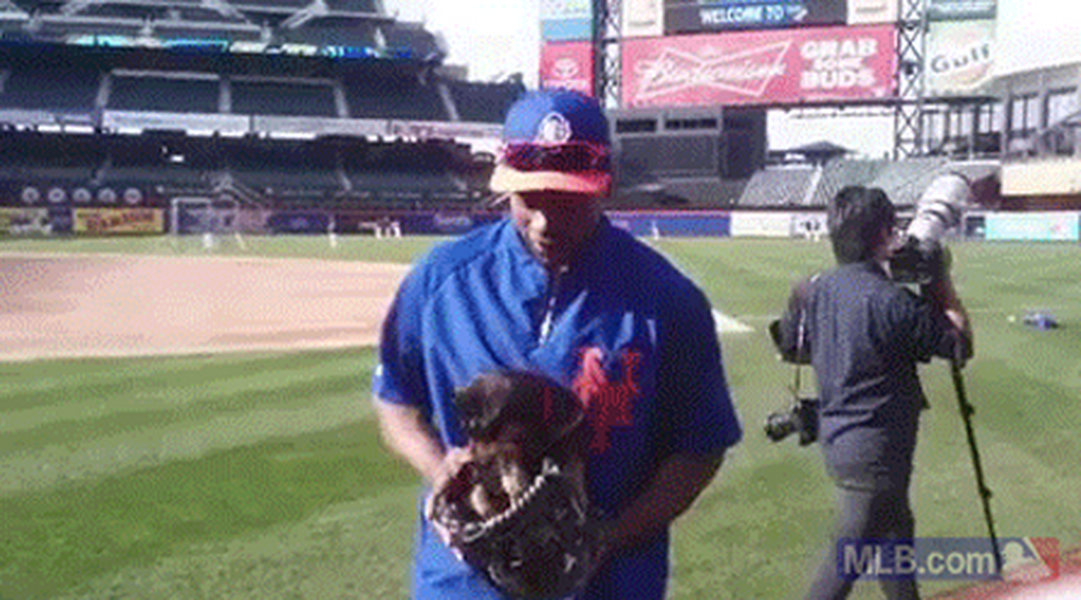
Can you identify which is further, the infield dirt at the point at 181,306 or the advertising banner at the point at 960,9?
the advertising banner at the point at 960,9

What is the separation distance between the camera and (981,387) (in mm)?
10727

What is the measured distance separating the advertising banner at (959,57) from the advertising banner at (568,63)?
21.3 meters

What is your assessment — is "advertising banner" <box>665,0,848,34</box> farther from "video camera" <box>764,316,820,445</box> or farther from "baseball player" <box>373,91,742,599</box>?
"baseball player" <box>373,91,742,599</box>

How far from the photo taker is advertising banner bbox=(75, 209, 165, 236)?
52375 mm

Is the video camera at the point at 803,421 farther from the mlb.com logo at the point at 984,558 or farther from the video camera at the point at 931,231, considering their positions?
the mlb.com logo at the point at 984,558

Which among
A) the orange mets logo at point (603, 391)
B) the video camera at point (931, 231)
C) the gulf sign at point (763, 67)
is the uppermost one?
the gulf sign at point (763, 67)

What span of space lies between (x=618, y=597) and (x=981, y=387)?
938 cm

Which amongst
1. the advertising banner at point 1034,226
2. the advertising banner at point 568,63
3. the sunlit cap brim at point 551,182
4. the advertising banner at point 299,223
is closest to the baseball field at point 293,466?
the sunlit cap brim at point 551,182

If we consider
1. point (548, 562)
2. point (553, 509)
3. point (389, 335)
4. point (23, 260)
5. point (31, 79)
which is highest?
point (31, 79)

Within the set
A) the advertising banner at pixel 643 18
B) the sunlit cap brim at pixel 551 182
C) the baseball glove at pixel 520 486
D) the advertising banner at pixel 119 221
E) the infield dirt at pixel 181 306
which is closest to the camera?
the baseball glove at pixel 520 486

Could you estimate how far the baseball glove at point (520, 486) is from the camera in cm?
211

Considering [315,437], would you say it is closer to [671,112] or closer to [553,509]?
[553,509]

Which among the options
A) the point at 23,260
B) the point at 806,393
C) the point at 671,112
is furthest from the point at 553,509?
the point at 671,112

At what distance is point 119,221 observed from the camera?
52.7 metres
